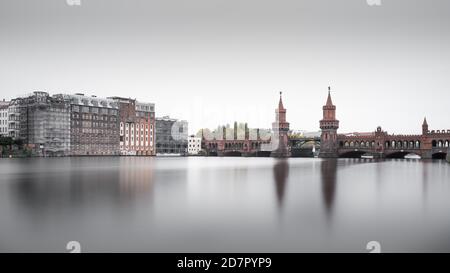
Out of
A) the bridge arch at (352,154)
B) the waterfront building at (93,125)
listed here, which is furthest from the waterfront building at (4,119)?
the bridge arch at (352,154)

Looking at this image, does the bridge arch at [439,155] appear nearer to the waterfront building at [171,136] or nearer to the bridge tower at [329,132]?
the bridge tower at [329,132]

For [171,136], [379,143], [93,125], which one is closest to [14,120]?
[93,125]

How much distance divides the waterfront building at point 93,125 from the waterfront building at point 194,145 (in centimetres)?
3362

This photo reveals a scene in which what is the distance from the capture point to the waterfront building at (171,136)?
4129 inches

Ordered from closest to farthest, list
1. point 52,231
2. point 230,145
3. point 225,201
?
point 52,231, point 225,201, point 230,145

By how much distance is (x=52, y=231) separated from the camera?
33.2ft

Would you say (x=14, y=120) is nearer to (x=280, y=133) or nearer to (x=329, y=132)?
(x=280, y=133)

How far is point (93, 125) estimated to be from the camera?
87750mm

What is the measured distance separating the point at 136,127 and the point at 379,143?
187ft

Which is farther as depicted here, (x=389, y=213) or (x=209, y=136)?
(x=209, y=136)

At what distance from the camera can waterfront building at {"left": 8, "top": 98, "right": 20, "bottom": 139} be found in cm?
7944

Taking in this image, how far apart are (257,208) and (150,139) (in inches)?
3476
